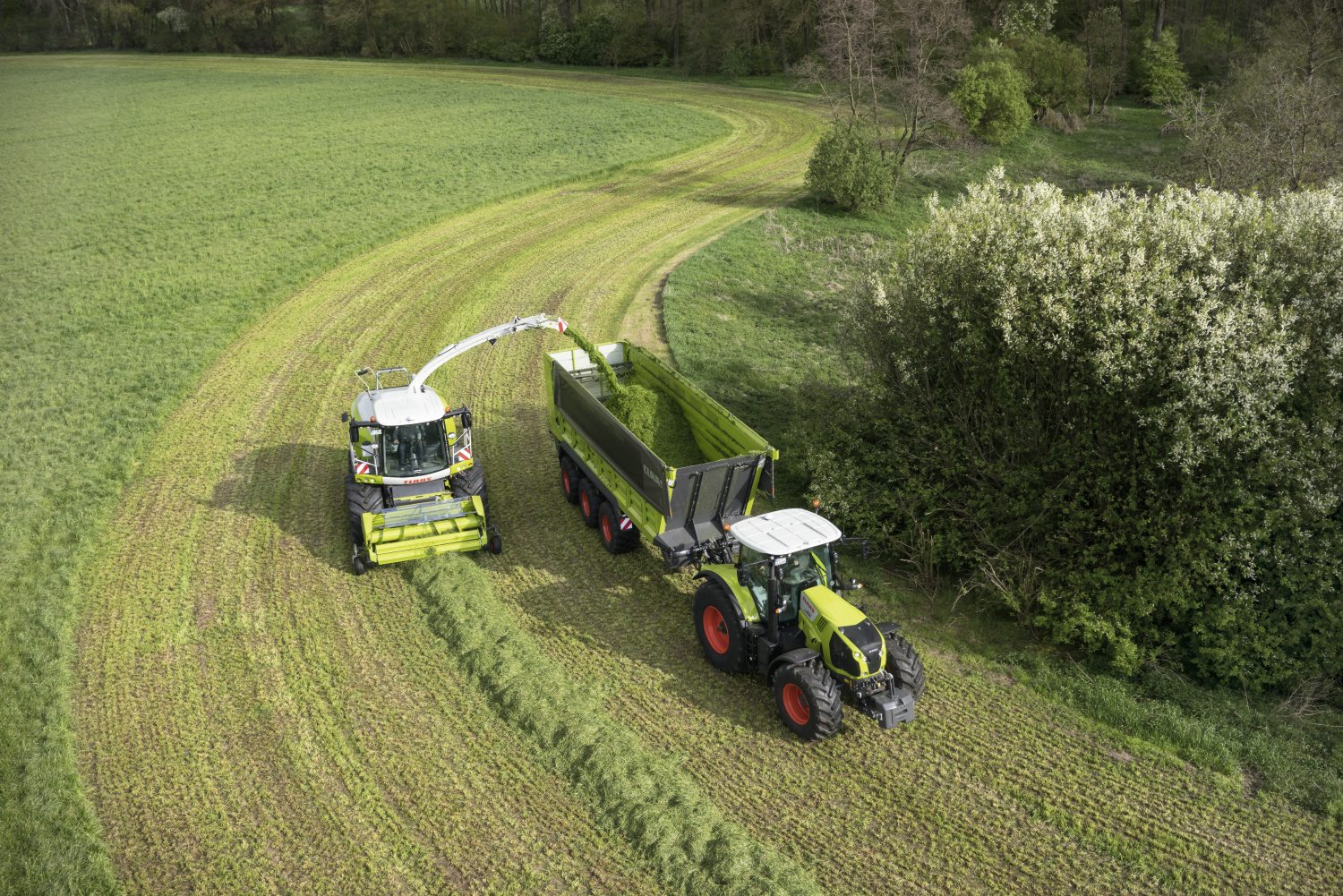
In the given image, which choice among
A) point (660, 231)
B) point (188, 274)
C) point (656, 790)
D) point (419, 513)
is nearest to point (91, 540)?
point (419, 513)

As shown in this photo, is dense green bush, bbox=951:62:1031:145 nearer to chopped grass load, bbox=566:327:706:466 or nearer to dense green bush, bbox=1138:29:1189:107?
dense green bush, bbox=1138:29:1189:107

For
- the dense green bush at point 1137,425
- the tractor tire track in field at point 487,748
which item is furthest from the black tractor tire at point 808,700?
the dense green bush at point 1137,425

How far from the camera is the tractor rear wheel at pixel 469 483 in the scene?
15289 millimetres

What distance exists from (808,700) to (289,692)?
687 centimetres

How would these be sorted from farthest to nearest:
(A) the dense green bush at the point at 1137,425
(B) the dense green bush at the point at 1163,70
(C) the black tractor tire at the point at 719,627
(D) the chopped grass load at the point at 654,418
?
(B) the dense green bush at the point at 1163,70 < (D) the chopped grass load at the point at 654,418 < (A) the dense green bush at the point at 1137,425 < (C) the black tractor tire at the point at 719,627

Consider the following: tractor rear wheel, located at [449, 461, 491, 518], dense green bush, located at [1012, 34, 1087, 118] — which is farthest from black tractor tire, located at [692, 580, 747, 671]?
dense green bush, located at [1012, 34, 1087, 118]

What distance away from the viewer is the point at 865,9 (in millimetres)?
32938

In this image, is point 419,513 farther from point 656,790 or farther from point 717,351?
point 717,351

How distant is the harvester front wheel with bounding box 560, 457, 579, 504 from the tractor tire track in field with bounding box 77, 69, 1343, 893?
1.26 ft

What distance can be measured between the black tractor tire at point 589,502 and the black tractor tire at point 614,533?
0.60 ft

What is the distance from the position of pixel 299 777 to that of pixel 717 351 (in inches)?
588

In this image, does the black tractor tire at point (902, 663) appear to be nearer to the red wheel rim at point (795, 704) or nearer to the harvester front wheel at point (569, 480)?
the red wheel rim at point (795, 704)

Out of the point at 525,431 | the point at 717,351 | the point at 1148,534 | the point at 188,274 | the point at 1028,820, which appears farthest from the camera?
the point at 188,274

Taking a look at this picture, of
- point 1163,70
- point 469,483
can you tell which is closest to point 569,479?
point 469,483
